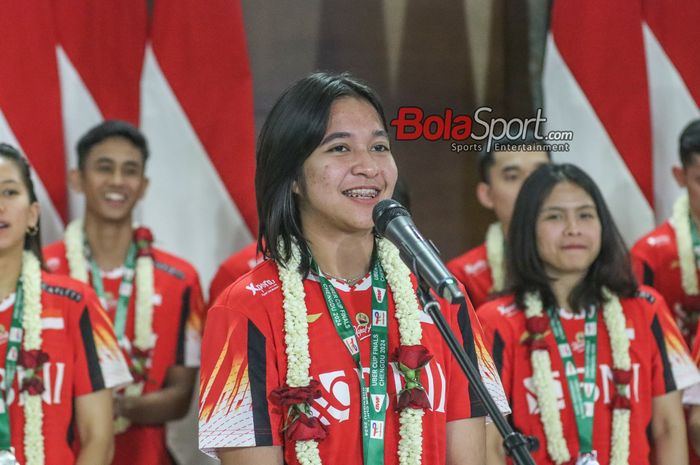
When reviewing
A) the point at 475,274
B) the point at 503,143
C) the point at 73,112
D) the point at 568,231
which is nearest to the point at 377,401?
the point at 568,231

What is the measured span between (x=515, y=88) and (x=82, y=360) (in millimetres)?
2111

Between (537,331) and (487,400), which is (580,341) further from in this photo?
(487,400)

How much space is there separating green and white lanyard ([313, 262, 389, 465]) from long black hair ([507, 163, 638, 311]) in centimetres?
129

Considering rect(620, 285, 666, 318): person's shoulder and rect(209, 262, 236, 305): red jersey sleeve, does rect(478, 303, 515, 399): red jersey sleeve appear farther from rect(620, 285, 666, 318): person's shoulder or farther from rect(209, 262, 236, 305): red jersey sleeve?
rect(209, 262, 236, 305): red jersey sleeve

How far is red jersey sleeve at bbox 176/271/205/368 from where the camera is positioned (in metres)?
4.29

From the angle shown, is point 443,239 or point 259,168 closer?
point 259,168

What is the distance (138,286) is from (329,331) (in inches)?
88.5

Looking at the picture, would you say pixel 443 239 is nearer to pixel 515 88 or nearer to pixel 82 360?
pixel 515 88

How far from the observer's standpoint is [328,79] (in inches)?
88.5

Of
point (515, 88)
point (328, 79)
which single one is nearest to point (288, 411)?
point (328, 79)

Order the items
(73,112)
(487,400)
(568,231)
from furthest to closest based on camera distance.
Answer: (73,112)
(568,231)
(487,400)

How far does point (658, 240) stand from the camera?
421cm

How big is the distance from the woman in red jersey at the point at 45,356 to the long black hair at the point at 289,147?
1.29m

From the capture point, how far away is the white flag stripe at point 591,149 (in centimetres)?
422
